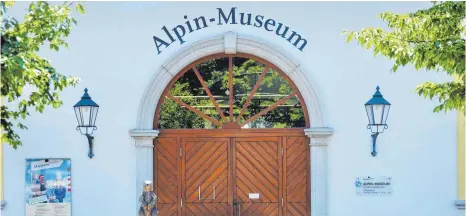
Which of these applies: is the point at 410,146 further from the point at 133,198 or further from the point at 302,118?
the point at 133,198

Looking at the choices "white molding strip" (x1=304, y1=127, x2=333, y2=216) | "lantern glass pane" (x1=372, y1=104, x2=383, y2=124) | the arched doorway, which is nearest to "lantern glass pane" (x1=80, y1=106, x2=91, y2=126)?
the arched doorway

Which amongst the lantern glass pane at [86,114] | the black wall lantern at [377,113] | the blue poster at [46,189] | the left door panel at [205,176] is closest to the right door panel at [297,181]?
the left door panel at [205,176]

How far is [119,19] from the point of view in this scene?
Result: 34.8 feet

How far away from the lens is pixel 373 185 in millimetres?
10531

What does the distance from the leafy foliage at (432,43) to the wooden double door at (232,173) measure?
3.76 m

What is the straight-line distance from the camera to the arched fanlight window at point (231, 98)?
1081 centimetres

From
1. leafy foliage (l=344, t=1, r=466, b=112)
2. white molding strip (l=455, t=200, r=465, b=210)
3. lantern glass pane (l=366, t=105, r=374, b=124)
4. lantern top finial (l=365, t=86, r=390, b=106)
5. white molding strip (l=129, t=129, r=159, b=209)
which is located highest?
leafy foliage (l=344, t=1, r=466, b=112)

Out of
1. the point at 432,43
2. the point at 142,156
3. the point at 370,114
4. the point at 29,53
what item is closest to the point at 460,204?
the point at 370,114

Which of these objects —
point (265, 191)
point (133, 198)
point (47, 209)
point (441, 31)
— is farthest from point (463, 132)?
point (47, 209)

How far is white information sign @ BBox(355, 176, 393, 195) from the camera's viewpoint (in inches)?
414

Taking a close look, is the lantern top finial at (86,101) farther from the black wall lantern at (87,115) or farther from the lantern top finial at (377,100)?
the lantern top finial at (377,100)

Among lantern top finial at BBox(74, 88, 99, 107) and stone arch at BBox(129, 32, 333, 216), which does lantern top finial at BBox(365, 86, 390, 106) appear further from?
A: lantern top finial at BBox(74, 88, 99, 107)

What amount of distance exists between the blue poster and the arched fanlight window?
168 cm

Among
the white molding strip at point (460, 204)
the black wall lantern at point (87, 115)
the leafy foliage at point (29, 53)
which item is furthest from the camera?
the white molding strip at point (460, 204)
